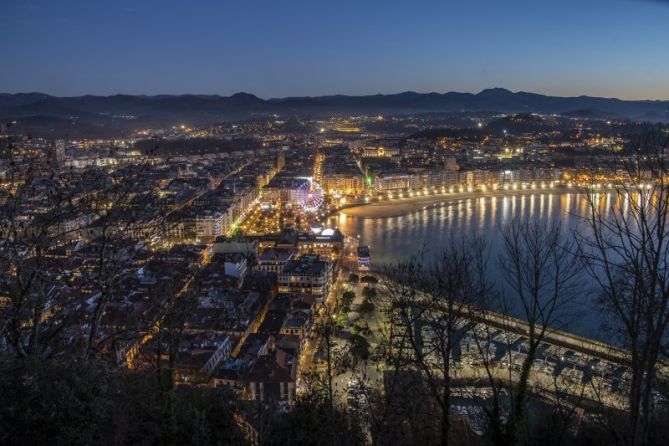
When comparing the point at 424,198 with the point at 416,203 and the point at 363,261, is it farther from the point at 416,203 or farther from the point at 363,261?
the point at 363,261

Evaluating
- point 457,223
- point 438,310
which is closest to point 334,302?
point 438,310

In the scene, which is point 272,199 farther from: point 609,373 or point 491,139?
point 491,139

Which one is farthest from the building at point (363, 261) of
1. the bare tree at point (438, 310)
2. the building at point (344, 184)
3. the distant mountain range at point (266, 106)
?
the distant mountain range at point (266, 106)

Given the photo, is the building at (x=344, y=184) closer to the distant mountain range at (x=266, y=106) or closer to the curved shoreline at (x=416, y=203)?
the curved shoreline at (x=416, y=203)

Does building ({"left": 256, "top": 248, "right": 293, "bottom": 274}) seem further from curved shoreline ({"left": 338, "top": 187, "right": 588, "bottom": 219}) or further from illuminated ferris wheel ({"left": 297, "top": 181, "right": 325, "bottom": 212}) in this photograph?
illuminated ferris wheel ({"left": 297, "top": 181, "right": 325, "bottom": 212})

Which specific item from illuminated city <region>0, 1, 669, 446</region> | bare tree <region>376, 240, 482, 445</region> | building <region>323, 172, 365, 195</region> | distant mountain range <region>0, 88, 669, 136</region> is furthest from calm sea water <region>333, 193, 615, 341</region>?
distant mountain range <region>0, 88, 669, 136</region>

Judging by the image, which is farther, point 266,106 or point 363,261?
point 266,106
